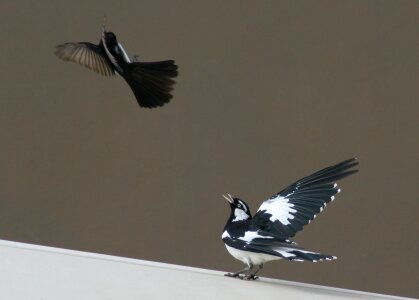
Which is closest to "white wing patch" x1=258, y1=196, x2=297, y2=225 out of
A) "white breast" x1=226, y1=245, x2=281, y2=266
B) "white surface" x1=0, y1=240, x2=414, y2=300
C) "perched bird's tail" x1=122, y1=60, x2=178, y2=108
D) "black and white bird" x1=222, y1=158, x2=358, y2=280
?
"black and white bird" x1=222, y1=158, x2=358, y2=280

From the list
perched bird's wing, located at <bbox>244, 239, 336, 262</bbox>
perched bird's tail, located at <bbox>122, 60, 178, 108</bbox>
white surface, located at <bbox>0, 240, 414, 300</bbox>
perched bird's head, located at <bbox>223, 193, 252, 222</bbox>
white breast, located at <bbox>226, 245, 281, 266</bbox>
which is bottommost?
white surface, located at <bbox>0, 240, 414, 300</bbox>

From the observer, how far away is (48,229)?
571 centimetres

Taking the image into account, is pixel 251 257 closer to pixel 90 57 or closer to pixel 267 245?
pixel 267 245

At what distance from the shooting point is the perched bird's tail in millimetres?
4262

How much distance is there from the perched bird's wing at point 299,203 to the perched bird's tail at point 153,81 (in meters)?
0.68

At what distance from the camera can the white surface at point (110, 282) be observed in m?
2.54

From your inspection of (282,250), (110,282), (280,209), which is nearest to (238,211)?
(280,209)

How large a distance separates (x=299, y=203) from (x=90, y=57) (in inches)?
39.3

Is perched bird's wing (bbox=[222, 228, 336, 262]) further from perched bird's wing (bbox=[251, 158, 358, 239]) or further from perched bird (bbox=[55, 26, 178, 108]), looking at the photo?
perched bird (bbox=[55, 26, 178, 108])

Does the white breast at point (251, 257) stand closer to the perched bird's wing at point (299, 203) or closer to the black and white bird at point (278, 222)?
the black and white bird at point (278, 222)

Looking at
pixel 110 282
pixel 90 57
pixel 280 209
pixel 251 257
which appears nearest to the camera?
pixel 110 282

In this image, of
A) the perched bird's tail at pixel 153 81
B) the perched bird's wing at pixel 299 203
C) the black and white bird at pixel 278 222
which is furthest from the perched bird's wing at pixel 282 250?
the perched bird's tail at pixel 153 81

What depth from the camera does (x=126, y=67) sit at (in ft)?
14.1

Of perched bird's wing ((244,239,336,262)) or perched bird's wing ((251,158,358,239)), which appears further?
perched bird's wing ((251,158,358,239))
